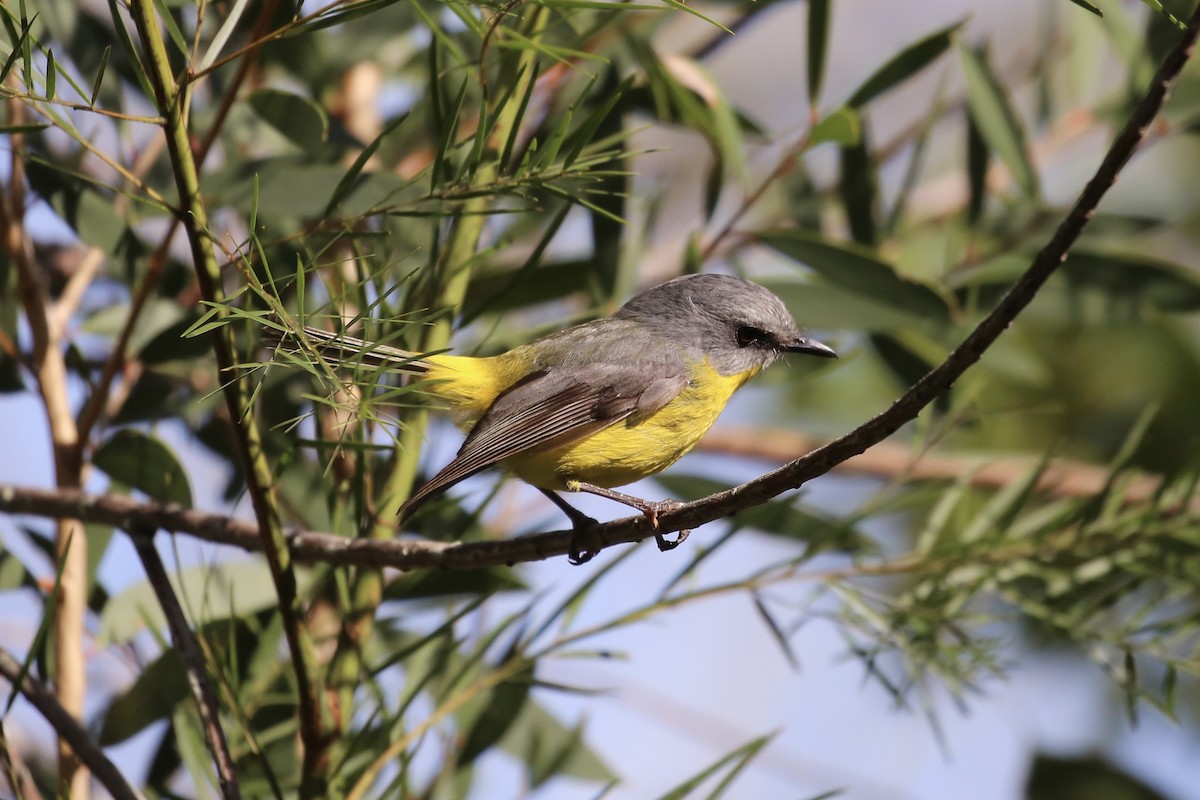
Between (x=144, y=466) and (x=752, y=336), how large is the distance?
4.10 ft

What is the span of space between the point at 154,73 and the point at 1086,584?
1766 millimetres

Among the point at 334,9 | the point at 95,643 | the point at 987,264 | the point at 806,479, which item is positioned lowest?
the point at 806,479

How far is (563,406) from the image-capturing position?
2246 millimetres

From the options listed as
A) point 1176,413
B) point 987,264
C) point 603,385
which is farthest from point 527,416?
point 1176,413

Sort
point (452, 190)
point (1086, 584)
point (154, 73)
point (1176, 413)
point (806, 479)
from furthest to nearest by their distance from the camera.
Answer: point (1176, 413) < point (1086, 584) < point (452, 190) < point (806, 479) < point (154, 73)

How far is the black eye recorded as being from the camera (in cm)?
249

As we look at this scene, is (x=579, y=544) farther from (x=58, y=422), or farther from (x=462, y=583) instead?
(x=58, y=422)

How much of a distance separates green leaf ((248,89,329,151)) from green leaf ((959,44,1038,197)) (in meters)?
1.24

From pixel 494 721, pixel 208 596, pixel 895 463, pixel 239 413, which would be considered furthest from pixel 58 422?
pixel 895 463

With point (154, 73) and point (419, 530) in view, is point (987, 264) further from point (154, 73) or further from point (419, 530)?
point (154, 73)

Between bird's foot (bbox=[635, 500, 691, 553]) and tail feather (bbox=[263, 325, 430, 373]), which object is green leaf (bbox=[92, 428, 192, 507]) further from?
bird's foot (bbox=[635, 500, 691, 553])

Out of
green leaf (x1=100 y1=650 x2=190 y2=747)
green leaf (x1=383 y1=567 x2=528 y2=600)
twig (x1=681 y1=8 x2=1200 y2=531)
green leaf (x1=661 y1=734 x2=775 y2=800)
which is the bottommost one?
green leaf (x1=661 y1=734 x2=775 y2=800)

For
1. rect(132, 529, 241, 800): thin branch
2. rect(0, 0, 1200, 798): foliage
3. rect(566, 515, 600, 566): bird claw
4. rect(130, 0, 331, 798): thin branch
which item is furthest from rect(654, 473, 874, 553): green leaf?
rect(132, 529, 241, 800): thin branch

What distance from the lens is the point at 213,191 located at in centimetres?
197
